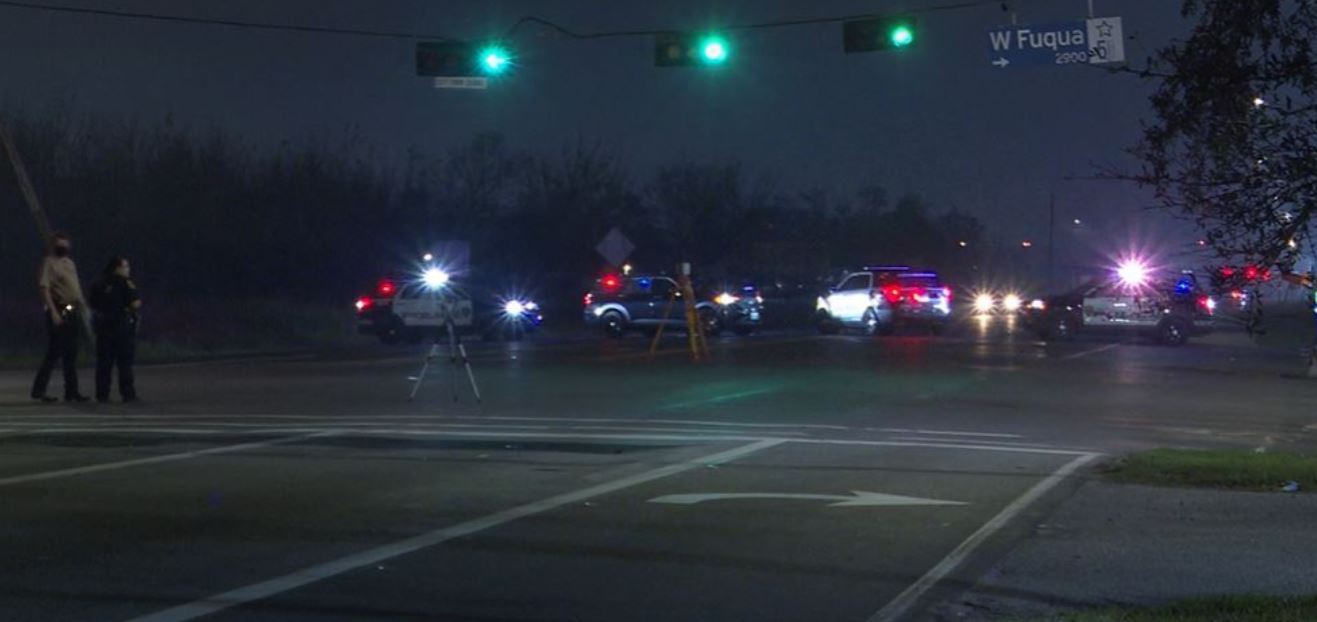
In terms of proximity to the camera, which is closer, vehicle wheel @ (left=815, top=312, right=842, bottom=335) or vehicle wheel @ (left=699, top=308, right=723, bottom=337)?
vehicle wheel @ (left=699, top=308, right=723, bottom=337)

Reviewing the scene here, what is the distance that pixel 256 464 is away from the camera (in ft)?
47.3

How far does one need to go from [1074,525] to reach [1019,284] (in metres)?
97.8

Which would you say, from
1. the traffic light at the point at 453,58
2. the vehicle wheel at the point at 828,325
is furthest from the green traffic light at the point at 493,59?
the vehicle wheel at the point at 828,325

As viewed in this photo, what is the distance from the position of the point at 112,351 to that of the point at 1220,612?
1555cm

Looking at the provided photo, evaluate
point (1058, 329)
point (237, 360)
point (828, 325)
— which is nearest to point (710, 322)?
point (828, 325)

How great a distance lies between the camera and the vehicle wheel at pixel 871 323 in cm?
4453

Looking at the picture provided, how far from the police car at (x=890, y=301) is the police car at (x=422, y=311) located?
30.4 feet

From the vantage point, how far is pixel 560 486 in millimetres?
13211

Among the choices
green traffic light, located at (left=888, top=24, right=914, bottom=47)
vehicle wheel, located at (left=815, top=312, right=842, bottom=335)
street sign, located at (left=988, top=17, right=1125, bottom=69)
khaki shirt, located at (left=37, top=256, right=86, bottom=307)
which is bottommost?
vehicle wheel, located at (left=815, top=312, right=842, bottom=335)

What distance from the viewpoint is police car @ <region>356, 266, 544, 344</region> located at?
40.5m

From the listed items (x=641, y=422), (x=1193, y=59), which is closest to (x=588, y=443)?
(x=641, y=422)

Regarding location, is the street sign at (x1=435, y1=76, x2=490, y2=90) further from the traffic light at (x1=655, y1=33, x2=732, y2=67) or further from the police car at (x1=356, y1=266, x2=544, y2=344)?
the police car at (x1=356, y1=266, x2=544, y2=344)

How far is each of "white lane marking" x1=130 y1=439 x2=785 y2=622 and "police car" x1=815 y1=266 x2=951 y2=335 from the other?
2976 centimetres

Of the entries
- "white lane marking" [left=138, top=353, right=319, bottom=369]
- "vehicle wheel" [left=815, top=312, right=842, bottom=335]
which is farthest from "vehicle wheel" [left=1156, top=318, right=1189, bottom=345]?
"white lane marking" [left=138, top=353, right=319, bottom=369]
